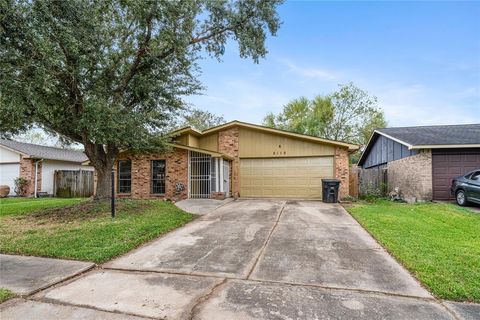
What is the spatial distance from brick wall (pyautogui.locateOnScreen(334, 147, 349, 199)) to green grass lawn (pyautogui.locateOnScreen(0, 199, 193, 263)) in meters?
7.80

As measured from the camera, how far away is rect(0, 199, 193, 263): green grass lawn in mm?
5191

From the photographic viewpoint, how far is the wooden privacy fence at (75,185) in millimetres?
17828

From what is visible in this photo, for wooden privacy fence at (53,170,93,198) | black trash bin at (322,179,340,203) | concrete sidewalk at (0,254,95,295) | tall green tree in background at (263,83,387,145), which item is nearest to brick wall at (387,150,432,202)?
black trash bin at (322,179,340,203)

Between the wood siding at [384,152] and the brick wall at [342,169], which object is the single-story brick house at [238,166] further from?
the wood siding at [384,152]

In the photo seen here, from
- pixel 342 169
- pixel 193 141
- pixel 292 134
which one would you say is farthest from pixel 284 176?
pixel 193 141

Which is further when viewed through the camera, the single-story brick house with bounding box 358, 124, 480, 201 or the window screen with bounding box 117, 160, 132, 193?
the window screen with bounding box 117, 160, 132, 193

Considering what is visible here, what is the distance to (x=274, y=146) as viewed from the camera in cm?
1437

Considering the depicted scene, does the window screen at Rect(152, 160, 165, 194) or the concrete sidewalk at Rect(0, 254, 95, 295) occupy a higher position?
the window screen at Rect(152, 160, 165, 194)

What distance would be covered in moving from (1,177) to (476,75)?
28921 mm

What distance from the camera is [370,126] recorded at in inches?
1187

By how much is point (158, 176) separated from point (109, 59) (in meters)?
6.36

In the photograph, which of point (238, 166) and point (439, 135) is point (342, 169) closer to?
point (439, 135)

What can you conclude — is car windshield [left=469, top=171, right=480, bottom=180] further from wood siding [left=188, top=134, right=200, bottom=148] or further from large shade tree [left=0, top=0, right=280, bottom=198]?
wood siding [left=188, top=134, right=200, bottom=148]

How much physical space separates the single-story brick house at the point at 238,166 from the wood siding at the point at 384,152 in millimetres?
2502
